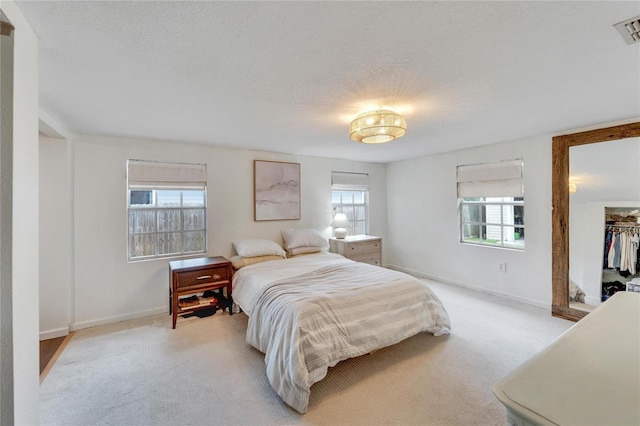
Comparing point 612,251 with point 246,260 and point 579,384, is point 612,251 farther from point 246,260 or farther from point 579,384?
point 246,260

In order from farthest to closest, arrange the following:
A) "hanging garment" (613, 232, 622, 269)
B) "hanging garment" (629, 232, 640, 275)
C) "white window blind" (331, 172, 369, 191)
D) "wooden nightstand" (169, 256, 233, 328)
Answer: "white window blind" (331, 172, 369, 191) < "wooden nightstand" (169, 256, 233, 328) < "hanging garment" (613, 232, 622, 269) < "hanging garment" (629, 232, 640, 275)

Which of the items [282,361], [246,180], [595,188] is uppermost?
[246,180]

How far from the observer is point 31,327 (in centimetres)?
125

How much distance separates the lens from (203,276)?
3.08 meters

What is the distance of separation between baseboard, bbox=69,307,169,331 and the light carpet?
0.12 m

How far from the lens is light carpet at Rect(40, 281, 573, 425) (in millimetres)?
1710

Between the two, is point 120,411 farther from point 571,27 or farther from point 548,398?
point 571,27

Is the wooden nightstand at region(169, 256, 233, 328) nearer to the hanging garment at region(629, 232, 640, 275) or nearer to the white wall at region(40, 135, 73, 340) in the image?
the white wall at region(40, 135, 73, 340)

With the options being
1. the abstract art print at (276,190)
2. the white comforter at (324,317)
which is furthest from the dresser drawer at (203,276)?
the abstract art print at (276,190)

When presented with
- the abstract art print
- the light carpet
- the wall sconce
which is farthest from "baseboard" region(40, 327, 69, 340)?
the wall sconce

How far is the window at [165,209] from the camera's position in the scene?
331cm

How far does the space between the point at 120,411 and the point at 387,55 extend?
2823mm

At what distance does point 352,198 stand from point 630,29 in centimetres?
407

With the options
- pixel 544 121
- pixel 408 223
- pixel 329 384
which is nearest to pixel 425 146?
pixel 544 121
